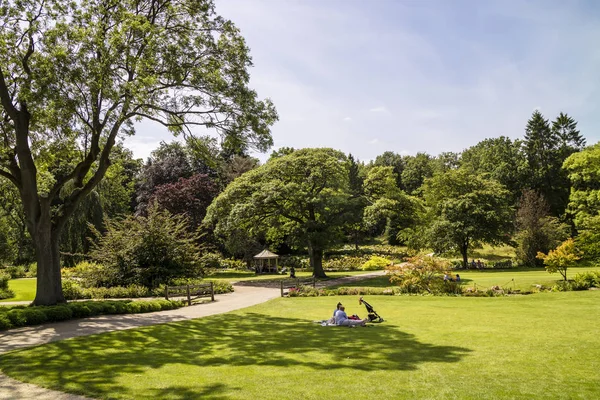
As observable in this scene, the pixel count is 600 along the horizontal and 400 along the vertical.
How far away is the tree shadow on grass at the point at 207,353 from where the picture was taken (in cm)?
805

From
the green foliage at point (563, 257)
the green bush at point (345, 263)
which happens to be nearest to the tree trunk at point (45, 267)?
the green foliage at point (563, 257)

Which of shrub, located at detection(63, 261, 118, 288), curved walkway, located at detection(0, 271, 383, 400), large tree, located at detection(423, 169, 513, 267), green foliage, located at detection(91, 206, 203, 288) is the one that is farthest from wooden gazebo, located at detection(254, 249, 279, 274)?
curved walkway, located at detection(0, 271, 383, 400)

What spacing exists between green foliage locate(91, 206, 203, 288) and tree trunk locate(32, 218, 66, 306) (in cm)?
831

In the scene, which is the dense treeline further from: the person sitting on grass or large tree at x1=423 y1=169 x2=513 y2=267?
the person sitting on grass

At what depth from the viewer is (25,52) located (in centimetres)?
1698

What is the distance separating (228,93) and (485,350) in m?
13.4

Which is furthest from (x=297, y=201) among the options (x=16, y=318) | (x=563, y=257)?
(x=16, y=318)

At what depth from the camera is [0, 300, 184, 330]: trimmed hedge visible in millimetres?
14016

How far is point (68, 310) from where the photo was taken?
15.6 m

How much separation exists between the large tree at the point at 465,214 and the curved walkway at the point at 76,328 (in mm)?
26979

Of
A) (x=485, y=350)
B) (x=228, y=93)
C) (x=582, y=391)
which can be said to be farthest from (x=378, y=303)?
(x=582, y=391)

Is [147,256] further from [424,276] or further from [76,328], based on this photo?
[424,276]

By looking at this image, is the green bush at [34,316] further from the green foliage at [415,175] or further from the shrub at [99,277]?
the green foliage at [415,175]

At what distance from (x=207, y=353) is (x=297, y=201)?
2381cm
